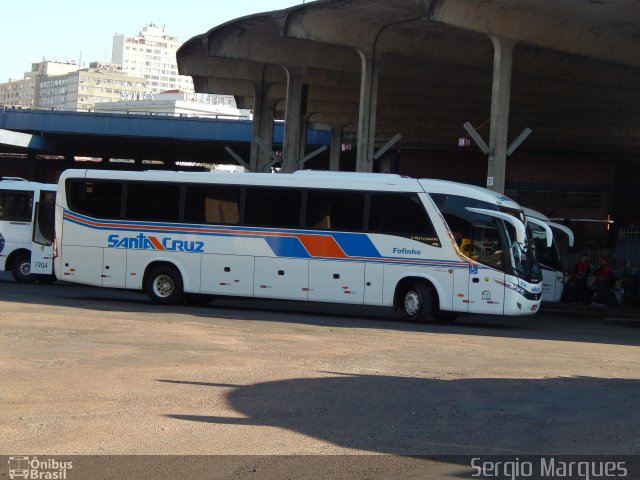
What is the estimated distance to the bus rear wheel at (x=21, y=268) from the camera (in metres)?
31.2

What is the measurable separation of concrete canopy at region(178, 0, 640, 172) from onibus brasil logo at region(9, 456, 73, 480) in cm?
2161

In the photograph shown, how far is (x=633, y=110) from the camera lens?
46.7m

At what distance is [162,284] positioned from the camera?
79.9 feet

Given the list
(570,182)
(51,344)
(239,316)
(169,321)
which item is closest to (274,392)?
(51,344)

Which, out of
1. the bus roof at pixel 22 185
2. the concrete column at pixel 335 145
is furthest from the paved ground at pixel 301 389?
the concrete column at pixel 335 145

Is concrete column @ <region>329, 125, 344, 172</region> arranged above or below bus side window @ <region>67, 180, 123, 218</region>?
above

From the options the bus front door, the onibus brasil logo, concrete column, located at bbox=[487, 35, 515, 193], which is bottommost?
the onibus brasil logo

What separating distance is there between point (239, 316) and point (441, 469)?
1440cm

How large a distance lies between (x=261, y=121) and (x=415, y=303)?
79.6ft

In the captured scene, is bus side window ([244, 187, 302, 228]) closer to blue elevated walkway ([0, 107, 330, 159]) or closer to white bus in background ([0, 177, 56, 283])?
white bus in background ([0, 177, 56, 283])

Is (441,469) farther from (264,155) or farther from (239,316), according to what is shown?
(264,155)

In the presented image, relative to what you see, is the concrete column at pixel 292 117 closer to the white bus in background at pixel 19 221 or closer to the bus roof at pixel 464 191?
the white bus in background at pixel 19 221

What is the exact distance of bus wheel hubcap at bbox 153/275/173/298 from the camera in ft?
79.8

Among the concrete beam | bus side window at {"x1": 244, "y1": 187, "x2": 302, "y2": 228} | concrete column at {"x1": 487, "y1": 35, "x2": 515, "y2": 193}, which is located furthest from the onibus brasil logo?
concrete column at {"x1": 487, "y1": 35, "x2": 515, "y2": 193}
